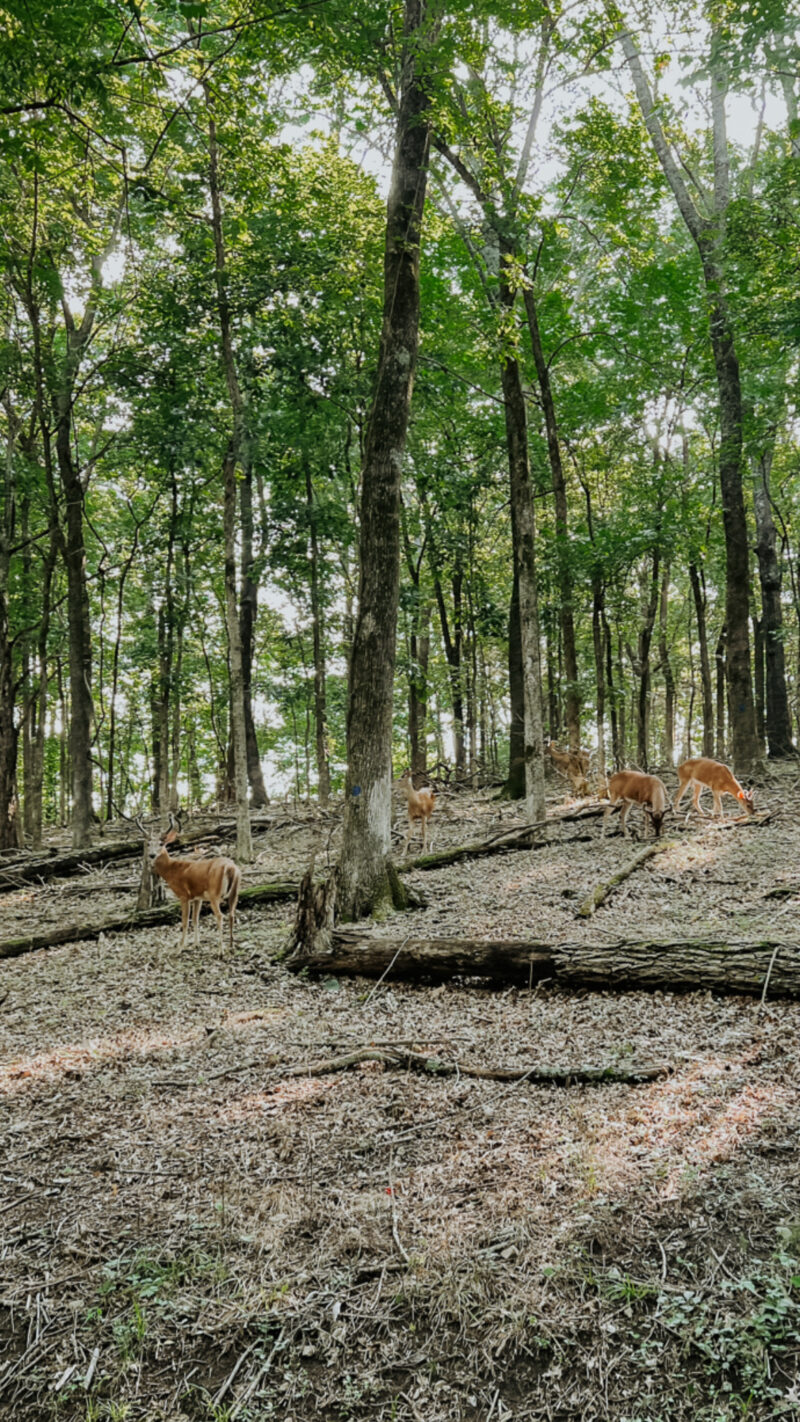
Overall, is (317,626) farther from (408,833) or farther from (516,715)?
(408,833)

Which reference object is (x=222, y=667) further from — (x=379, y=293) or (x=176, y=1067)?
(x=176, y=1067)

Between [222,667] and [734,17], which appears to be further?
[222,667]

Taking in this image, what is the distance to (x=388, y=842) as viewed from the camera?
28.0 ft

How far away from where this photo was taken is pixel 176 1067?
5.25 meters

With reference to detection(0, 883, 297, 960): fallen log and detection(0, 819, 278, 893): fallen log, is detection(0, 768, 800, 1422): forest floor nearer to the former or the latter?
detection(0, 883, 297, 960): fallen log

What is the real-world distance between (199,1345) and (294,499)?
17.9 metres

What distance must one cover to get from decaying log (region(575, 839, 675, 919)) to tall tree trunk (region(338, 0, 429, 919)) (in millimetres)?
2087

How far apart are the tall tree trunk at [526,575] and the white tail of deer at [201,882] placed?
5.56m

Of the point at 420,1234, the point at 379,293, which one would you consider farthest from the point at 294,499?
the point at 420,1234

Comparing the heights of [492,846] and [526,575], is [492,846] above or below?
below

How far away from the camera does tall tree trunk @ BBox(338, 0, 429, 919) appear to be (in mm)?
8430

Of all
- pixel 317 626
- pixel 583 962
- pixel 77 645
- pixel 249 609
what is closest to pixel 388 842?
pixel 583 962

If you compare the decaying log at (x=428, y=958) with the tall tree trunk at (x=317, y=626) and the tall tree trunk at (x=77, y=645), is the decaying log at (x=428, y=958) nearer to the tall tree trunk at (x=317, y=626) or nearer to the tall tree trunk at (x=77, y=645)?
the tall tree trunk at (x=77, y=645)

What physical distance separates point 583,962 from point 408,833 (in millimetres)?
6461
